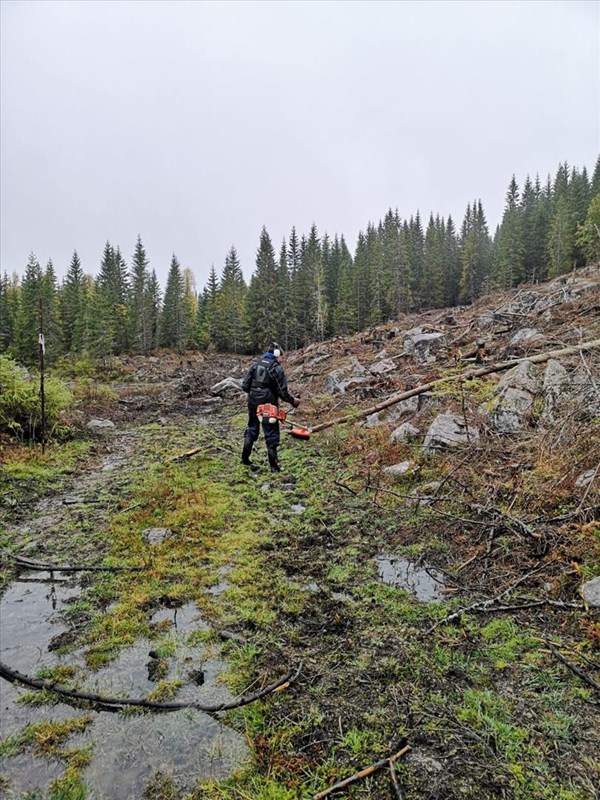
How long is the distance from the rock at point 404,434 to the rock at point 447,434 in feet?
1.84

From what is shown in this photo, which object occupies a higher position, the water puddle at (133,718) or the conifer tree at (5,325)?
the conifer tree at (5,325)

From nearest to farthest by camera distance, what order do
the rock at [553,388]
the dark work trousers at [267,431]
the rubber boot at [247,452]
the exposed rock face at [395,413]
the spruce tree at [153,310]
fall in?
the rock at [553,388], the dark work trousers at [267,431], the rubber boot at [247,452], the exposed rock face at [395,413], the spruce tree at [153,310]

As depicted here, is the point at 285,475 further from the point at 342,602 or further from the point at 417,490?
the point at 342,602

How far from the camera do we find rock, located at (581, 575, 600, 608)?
3862 millimetres

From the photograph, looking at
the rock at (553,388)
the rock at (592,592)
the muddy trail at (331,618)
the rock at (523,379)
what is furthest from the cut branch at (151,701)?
the rock at (523,379)

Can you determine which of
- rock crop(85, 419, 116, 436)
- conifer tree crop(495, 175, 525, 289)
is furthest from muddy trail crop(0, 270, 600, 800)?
conifer tree crop(495, 175, 525, 289)

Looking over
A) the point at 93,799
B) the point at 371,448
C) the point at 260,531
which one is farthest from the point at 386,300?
the point at 93,799

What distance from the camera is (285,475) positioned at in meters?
9.10

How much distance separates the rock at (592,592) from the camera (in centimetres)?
386

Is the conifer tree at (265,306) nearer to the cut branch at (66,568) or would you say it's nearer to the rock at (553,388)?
the rock at (553,388)

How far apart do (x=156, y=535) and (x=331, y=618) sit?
304 cm

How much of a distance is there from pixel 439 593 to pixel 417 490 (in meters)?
2.65

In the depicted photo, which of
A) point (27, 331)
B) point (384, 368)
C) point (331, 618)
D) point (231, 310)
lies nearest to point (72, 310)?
point (27, 331)

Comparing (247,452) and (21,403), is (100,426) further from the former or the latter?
(247,452)
